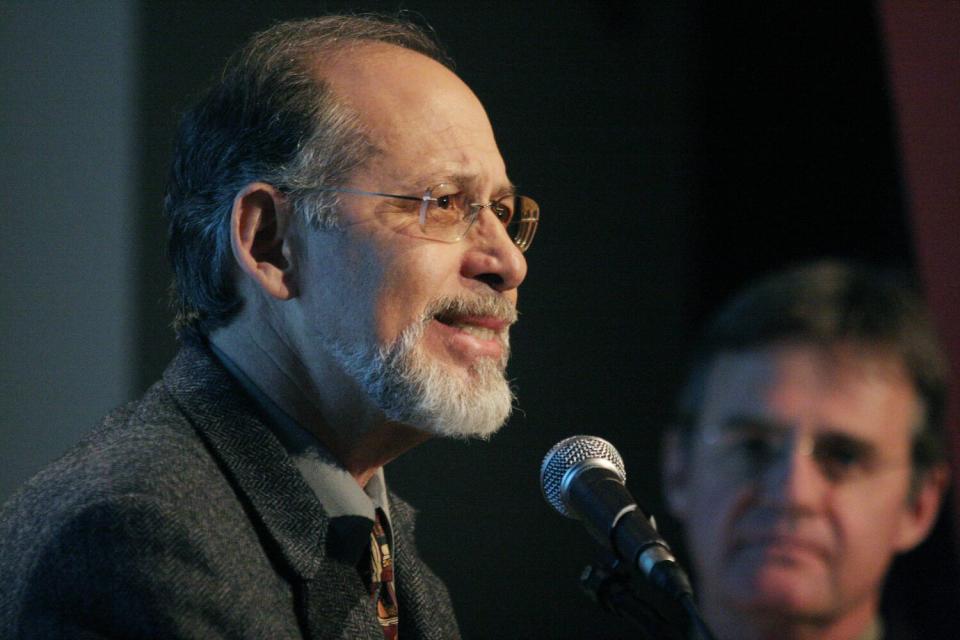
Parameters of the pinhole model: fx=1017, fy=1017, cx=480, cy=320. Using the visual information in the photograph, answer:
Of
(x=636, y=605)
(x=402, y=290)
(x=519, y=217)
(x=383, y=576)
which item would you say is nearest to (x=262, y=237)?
(x=402, y=290)

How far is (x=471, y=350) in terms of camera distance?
5.76 feet

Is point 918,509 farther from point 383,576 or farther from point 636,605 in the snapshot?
point 383,576

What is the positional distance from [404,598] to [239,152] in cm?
86

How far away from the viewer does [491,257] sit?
180 cm

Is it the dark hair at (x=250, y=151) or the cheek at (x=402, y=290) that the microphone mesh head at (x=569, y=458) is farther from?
the dark hair at (x=250, y=151)

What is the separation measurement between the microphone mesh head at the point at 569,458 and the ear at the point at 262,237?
59cm

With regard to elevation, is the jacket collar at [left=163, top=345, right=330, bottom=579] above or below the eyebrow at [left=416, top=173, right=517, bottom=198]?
below

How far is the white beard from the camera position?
1.68m

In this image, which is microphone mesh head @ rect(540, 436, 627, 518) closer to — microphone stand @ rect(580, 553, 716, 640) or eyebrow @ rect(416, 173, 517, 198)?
microphone stand @ rect(580, 553, 716, 640)

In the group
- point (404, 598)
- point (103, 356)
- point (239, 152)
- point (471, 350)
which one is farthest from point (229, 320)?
point (103, 356)

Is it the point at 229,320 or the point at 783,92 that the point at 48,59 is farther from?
the point at 783,92

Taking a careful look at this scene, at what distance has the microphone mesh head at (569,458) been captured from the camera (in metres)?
1.38

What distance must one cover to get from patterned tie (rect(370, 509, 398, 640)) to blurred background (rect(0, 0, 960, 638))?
795 millimetres

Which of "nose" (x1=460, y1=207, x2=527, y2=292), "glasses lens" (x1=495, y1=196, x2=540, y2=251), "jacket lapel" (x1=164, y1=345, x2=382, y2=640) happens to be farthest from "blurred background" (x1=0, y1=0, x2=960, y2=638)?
"jacket lapel" (x1=164, y1=345, x2=382, y2=640)
